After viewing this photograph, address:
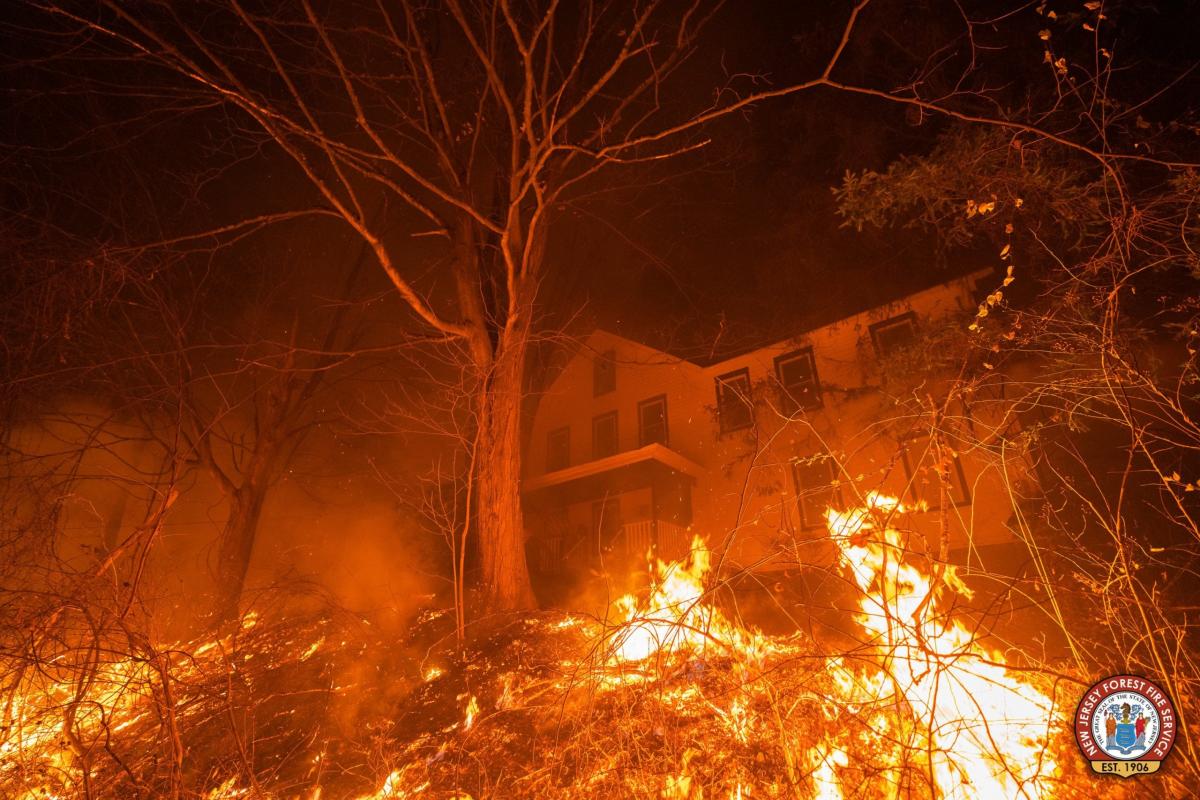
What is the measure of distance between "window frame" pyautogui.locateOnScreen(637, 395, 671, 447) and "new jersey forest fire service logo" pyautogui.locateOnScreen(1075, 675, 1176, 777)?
15.5m

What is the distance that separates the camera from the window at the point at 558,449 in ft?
73.7

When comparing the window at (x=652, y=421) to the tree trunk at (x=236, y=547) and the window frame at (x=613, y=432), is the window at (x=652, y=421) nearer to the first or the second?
the window frame at (x=613, y=432)

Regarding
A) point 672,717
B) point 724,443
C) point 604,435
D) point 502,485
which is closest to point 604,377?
point 604,435

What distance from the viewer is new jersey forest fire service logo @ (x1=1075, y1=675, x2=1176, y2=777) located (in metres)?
3.26

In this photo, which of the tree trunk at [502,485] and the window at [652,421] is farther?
the window at [652,421]

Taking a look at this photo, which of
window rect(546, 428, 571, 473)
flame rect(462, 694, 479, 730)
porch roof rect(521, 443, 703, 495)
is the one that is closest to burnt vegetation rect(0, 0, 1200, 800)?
flame rect(462, 694, 479, 730)

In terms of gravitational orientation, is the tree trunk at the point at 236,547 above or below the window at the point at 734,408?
below

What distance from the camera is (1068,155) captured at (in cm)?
683

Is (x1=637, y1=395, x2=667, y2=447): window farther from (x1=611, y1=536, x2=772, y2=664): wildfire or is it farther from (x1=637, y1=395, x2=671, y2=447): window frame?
(x1=611, y1=536, x2=772, y2=664): wildfire

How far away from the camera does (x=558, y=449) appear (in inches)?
901

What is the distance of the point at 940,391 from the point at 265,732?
34.4 feet

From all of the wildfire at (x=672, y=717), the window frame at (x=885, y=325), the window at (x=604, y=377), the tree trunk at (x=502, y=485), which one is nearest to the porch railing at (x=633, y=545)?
the window at (x=604, y=377)

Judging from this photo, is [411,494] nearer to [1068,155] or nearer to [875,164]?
[875,164]

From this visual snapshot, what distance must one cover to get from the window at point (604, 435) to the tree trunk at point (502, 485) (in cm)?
1303
